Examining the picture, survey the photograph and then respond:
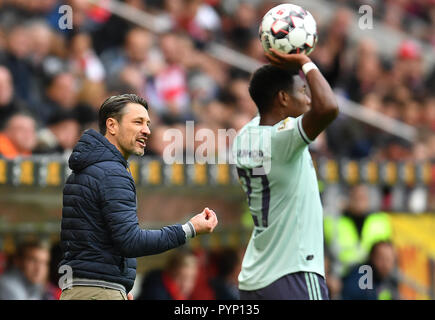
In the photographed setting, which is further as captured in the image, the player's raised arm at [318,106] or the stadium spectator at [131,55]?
the stadium spectator at [131,55]

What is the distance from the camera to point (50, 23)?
11.5m

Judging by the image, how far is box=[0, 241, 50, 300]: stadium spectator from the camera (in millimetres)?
7336

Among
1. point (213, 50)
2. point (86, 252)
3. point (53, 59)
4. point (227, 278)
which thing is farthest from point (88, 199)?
point (213, 50)

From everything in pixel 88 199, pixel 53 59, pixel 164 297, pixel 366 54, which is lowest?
pixel 164 297

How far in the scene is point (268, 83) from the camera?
5.73m

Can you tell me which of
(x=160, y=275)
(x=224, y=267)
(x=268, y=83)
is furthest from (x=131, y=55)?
(x=268, y=83)

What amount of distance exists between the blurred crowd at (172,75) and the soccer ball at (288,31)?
331 centimetres

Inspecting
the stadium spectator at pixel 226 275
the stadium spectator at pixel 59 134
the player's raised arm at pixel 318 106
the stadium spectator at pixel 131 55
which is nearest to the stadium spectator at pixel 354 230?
the stadium spectator at pixel 226 275

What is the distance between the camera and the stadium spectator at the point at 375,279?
8820 millimetres

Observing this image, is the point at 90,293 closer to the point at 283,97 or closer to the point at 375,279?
the point at 283,97

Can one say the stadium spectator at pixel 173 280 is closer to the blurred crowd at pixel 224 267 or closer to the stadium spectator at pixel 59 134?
the blurred crowd at pixel 224 267

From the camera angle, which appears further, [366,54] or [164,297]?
[366,54]
